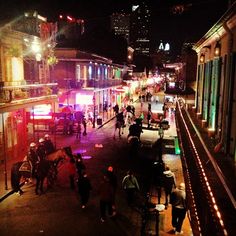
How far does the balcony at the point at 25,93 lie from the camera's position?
17312mm

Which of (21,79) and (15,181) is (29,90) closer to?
(21,79)

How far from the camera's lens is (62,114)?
1102 inches

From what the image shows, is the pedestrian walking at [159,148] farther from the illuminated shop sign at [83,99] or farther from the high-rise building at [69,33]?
the high-rise building at [69,33]

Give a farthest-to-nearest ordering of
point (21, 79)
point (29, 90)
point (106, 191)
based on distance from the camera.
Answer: point (21, 79) → point (29, 90) → point (106, 191)

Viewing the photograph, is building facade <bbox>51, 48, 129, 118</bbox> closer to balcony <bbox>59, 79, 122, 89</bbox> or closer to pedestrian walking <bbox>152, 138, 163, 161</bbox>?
balcony <bbox>59, 79, 122, 89</bbox>

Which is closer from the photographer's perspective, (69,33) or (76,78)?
(76,78)

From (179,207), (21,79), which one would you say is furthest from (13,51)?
(179,207)

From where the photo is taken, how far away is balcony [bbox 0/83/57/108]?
17312 mm

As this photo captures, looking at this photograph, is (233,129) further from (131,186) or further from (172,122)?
(172,122)

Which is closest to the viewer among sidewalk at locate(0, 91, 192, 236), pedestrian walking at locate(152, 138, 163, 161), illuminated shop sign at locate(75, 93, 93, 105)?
sidewalk at locate(0, 91, 192, 236)

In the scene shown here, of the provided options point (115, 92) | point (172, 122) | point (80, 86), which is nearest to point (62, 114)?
point (80, 86)

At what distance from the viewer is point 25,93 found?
19.7 metres

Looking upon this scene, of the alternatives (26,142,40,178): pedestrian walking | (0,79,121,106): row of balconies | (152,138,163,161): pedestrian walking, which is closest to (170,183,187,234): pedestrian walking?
(152,138,163,161): pedestrian walking

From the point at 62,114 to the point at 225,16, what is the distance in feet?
70.8
